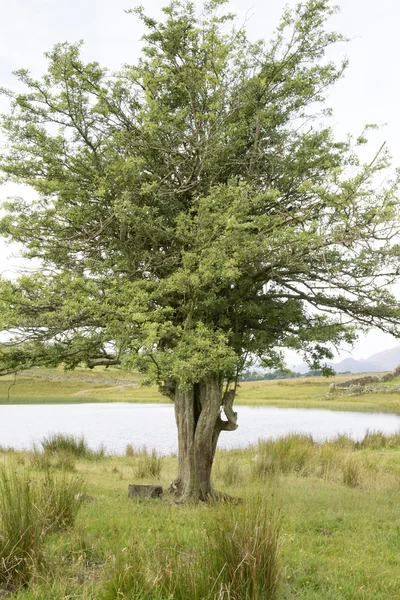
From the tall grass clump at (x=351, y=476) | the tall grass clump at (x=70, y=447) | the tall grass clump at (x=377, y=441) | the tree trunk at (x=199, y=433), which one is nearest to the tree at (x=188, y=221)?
the tree trunk at (x=199, y=433)

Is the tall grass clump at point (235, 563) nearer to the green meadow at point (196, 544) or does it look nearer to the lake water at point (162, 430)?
the green meadow at point (196, 544)

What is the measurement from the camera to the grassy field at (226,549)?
4227 mm

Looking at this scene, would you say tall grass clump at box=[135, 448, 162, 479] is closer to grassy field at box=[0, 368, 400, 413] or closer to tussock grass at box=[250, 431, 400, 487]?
tussock grass at box=[250, 431, 400, 487]

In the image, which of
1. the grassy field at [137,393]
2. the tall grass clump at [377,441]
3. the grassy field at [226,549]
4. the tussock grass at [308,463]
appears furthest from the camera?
the grassy field at [137,393]

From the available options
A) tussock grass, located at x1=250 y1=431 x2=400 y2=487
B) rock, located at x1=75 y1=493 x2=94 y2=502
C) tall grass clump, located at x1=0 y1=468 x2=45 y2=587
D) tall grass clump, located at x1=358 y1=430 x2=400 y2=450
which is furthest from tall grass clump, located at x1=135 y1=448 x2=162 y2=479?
tall grass clump, located at x1=358 y1=430 x2=400 y2=450

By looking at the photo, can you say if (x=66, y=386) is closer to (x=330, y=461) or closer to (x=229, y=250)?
(x=330, y=461)

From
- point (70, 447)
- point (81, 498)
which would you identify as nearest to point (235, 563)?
point (81, 498)

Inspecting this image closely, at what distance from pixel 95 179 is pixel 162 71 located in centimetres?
251

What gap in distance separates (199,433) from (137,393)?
6258cm

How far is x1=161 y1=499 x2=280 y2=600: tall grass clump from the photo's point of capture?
4160 mm

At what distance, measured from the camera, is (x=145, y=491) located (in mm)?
9891

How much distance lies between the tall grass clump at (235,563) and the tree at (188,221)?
14.1 feet

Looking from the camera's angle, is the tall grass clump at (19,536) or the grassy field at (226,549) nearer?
the grassy field at (226,549)

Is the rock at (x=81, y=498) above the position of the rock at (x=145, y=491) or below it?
above
